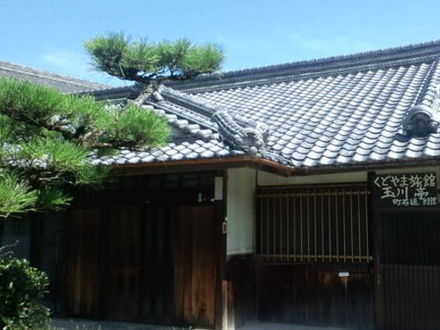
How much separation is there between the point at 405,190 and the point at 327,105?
3.41m

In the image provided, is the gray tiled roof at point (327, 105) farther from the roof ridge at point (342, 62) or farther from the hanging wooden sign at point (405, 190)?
the hanging wooden sign at point (405, 190)

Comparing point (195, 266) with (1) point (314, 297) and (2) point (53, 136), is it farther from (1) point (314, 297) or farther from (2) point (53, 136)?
(2) point (53, 136)

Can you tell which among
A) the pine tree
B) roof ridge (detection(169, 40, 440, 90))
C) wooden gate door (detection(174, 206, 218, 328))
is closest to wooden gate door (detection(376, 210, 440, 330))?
wooden gate door (detection(174, 206, 218, 328))

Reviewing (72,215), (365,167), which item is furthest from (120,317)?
(365,167)

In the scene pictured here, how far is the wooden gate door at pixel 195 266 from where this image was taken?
924 centimetres

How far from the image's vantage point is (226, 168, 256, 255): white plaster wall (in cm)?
938

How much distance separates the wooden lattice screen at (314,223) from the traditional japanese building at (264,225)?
2 centimetres

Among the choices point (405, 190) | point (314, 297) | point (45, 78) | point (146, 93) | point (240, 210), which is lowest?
point (314, 297)

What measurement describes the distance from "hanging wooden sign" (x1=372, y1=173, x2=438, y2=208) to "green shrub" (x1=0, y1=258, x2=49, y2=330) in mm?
5514

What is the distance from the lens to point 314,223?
9578 millimetres

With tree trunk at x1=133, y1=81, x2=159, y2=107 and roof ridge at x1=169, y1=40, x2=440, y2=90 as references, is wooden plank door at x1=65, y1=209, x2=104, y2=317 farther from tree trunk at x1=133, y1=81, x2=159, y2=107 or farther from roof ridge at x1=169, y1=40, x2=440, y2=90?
roof ridge at x1=169, y1=40, x2=440, y2=90

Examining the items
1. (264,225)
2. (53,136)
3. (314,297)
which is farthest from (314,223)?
(53,136)

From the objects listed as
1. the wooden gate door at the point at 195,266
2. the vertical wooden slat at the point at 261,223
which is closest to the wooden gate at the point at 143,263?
the wooden gate door at the point at 195,266

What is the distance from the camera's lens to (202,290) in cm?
930
